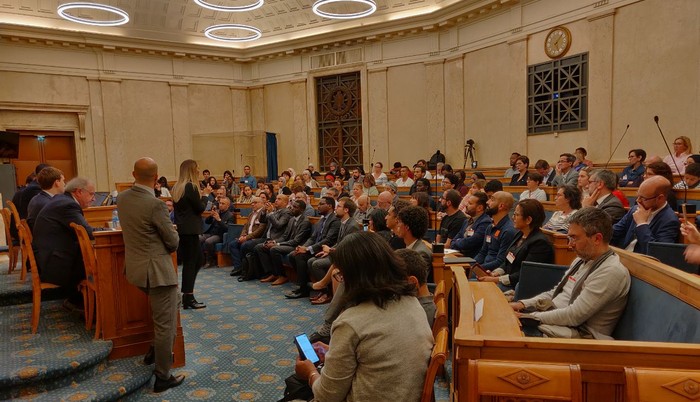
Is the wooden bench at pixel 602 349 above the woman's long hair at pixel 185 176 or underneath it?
underneath

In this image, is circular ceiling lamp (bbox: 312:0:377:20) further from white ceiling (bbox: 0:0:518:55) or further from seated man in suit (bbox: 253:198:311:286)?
seated man in suit (bbox: 253:198:311:286)

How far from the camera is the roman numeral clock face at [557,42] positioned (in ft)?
28.6

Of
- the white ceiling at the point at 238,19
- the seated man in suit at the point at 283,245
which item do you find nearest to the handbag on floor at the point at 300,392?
the seated man in suit at the point at 283,245

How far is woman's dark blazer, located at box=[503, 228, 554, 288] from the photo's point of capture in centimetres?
326

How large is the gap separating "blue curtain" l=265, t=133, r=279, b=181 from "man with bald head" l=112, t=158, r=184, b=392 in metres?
11.1

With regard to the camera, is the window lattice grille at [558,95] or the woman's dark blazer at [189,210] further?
the window lattice grille at [558,95]

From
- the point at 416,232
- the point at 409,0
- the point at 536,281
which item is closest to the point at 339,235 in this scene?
the point at 416,232

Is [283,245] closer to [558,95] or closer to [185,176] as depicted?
[185,176]

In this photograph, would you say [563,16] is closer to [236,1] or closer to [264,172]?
[236,1]

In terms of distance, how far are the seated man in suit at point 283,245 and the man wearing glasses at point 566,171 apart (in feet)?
11.8

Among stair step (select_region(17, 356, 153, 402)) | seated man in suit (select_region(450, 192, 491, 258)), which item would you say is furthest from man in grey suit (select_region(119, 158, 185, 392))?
seated man in suit (select_region(450, 192, 491, 258))

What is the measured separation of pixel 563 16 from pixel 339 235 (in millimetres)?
6638

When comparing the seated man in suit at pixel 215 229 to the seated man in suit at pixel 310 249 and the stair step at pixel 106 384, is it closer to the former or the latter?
the seated man in suit at pixel 310 249

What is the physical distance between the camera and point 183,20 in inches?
505
